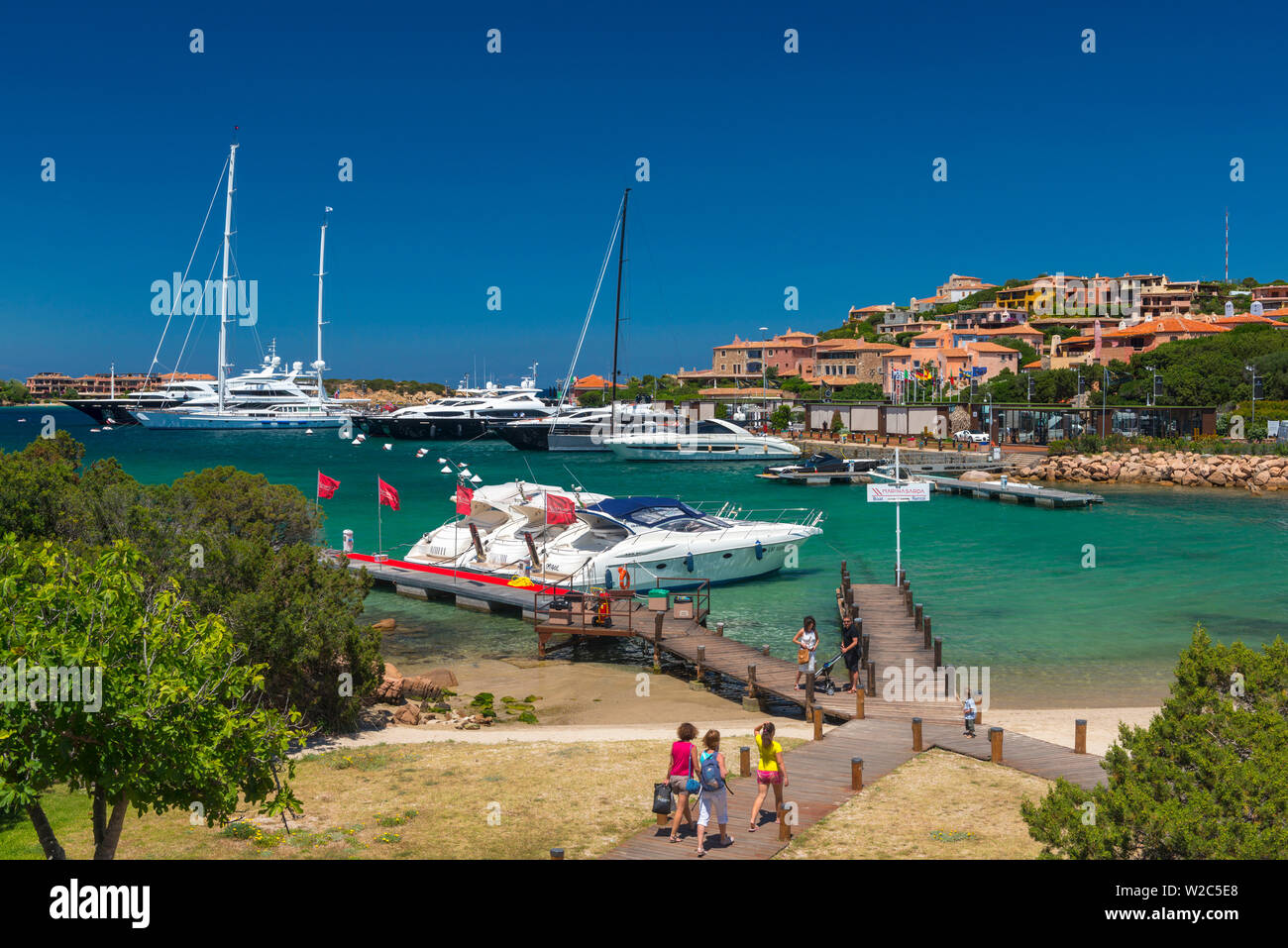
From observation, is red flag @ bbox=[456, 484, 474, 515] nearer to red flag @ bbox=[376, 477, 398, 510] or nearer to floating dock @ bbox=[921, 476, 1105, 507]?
red flag @ bbox=[376, 477, 398, 510]

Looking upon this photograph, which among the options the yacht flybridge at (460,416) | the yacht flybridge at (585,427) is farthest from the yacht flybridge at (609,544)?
the yacht flybridge at (460,416)

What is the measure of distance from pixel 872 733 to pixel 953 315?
543 feet

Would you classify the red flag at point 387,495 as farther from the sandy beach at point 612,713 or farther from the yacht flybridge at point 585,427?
the yacht flybridge at point 585,427

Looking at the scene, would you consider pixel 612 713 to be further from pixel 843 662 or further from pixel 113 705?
Result: pixel 113 705

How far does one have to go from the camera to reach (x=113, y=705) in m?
6.46

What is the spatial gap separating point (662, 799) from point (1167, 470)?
214ft

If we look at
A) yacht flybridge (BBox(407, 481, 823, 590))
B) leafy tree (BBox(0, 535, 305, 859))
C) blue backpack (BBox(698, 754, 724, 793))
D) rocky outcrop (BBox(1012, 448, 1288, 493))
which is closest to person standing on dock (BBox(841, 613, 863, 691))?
yacht flybridge (BBox(407, 481, 823, 590))

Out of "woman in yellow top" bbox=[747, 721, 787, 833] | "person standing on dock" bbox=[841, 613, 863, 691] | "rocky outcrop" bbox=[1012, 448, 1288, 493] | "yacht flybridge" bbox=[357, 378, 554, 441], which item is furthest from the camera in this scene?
"yacht flybridge" bbox=[357, 378, 554, 441]

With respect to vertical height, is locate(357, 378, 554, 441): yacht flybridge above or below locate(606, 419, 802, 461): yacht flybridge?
above

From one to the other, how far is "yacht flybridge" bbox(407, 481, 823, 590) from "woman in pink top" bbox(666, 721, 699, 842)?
17.2 metres

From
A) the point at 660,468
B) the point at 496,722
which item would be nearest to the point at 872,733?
the point at 496,722

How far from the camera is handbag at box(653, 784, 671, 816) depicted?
10914 mm

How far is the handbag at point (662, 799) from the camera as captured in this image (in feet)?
35.8

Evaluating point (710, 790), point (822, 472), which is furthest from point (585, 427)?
point (710, 790)
